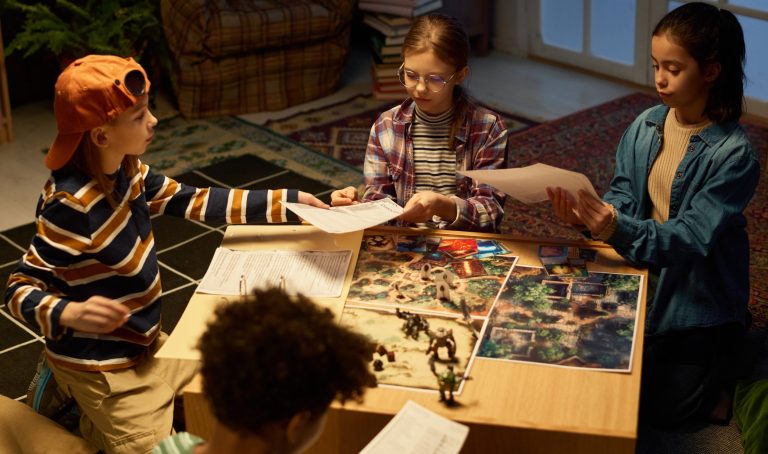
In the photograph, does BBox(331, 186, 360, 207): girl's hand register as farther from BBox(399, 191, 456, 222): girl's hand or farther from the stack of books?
the stack of books

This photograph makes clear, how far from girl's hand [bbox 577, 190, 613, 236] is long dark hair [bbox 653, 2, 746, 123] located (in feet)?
1.32

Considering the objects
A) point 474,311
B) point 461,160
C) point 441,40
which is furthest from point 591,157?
point 474,311

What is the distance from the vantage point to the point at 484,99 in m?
5.06

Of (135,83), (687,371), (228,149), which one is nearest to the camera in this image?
(135,83)

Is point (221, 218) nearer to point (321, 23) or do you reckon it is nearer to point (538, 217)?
point (538, 217)

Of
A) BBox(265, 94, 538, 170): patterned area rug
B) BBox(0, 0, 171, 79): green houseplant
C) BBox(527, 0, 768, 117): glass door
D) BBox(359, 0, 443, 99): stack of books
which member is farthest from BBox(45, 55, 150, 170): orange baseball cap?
BBox(527, 0, 768, 117): glass door

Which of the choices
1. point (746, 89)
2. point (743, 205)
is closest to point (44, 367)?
point (743, 205)

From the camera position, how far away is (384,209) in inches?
89.1

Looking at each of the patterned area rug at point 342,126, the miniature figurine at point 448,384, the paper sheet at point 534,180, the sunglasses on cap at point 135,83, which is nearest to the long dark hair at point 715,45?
the paper sheet at point 534,180

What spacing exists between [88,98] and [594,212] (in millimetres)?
1089

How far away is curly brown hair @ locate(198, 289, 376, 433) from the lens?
1.28 metres

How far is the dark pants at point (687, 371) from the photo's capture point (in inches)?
96.7

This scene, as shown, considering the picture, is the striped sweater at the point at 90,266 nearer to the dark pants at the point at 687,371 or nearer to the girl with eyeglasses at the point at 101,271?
the girl with eyeglasses at the point at 101,271

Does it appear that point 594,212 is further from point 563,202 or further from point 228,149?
point 228,149
